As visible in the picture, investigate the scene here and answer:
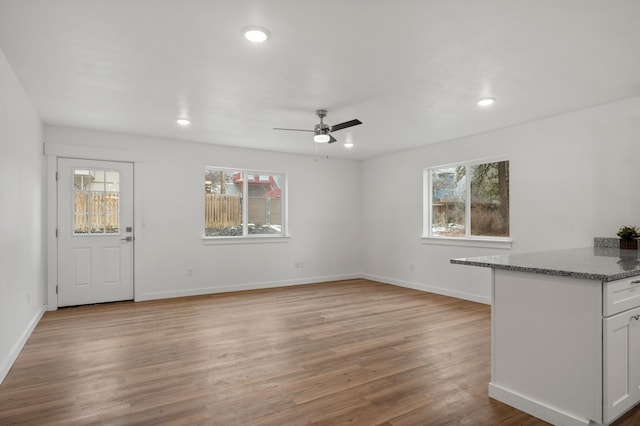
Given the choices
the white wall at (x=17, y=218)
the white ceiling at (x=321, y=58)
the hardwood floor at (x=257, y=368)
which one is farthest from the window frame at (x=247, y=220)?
the white wall at (x=17, y=218)

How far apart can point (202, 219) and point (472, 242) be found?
4.22 metres

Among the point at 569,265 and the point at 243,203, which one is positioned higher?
the point at 243,203

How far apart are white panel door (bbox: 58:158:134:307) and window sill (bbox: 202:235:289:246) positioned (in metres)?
1.16

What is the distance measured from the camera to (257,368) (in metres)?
3.07

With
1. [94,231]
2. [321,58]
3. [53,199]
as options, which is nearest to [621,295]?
[321,58]

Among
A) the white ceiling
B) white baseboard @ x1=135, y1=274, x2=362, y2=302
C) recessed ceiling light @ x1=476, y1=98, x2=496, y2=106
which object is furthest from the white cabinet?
white baseboard @ x1=135, y1=274, x2=362, y2=302

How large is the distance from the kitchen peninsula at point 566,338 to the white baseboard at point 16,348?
3.50 m

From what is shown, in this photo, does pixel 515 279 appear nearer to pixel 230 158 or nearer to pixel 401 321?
pixel 401 321

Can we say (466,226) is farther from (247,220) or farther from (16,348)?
(16,348)

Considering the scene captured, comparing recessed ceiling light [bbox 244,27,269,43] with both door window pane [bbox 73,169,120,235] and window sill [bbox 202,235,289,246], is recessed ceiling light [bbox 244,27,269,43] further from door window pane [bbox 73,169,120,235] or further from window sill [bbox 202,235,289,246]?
window sill [bbox 202,235,289,246]

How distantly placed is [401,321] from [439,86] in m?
2.65

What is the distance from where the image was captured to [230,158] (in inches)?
253

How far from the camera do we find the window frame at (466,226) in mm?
5277

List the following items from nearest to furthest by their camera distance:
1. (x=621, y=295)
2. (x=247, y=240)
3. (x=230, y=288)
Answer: (x=621, y=295)
(x=230, y=288)
(x=247, y=240)
